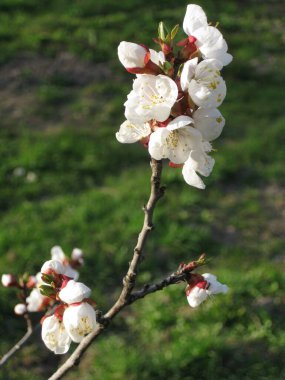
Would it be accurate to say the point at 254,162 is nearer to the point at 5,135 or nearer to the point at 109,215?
the point at 109,215

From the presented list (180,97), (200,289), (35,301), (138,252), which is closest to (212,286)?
(200,289)

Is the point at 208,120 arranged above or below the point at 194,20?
below

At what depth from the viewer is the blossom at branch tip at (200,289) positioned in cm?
183

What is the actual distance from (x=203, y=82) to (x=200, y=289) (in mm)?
645

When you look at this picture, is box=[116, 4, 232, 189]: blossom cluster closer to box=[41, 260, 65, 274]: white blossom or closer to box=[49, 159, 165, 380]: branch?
box=[49, 159, 165, 380]: branch

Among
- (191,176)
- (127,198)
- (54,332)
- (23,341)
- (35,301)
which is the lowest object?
(127,198)

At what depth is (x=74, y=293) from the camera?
1.72 meters

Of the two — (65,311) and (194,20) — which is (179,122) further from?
(65,311)

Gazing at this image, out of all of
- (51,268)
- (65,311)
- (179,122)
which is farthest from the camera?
(51,268)

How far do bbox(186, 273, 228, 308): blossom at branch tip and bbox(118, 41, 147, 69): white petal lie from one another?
0.68 metres

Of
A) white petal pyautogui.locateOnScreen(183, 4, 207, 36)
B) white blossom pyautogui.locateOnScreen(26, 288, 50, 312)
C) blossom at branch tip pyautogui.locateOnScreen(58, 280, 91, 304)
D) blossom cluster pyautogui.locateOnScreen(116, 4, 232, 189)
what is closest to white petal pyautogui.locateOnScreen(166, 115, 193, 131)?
blossom cluster pyautogui.locateOnScreen(116, 4, 232, 189)

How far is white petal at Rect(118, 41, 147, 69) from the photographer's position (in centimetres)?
157

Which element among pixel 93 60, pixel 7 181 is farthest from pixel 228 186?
pixel 93 60

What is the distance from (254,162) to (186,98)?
472 centimetres
